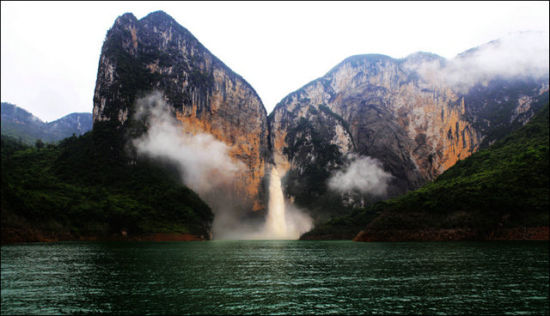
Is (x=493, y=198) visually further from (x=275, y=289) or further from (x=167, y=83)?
(x=167, y=83)

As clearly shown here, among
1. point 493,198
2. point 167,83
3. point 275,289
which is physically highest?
point 167,83

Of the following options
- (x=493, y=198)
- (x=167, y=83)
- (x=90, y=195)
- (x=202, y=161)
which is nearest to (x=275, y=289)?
(x=493, y=198)

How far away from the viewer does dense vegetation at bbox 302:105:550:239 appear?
82.6m

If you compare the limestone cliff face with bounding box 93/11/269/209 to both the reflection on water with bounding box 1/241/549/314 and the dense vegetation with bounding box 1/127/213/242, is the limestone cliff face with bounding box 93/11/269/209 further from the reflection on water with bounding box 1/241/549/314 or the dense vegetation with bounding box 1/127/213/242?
the reflection on water with bounding box 1/241/549/314

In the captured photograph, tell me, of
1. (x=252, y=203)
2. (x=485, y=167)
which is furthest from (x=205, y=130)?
(x=485, y=167)

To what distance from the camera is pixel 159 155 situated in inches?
6383

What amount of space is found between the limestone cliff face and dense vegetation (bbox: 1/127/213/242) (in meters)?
18.8

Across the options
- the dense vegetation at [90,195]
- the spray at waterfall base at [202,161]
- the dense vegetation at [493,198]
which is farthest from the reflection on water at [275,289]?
the spray at waterfall base at [202,161]

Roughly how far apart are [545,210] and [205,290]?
8530 centimetres

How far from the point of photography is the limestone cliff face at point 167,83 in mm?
166375

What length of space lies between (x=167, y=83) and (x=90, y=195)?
74.2 meters

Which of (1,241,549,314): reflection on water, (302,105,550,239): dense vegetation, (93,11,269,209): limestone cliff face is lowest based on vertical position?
(1,241,549,314): reflection on water

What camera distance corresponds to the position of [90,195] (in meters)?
127

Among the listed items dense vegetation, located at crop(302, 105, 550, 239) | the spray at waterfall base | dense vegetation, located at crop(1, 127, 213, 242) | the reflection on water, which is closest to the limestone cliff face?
the spray at waterfall base
